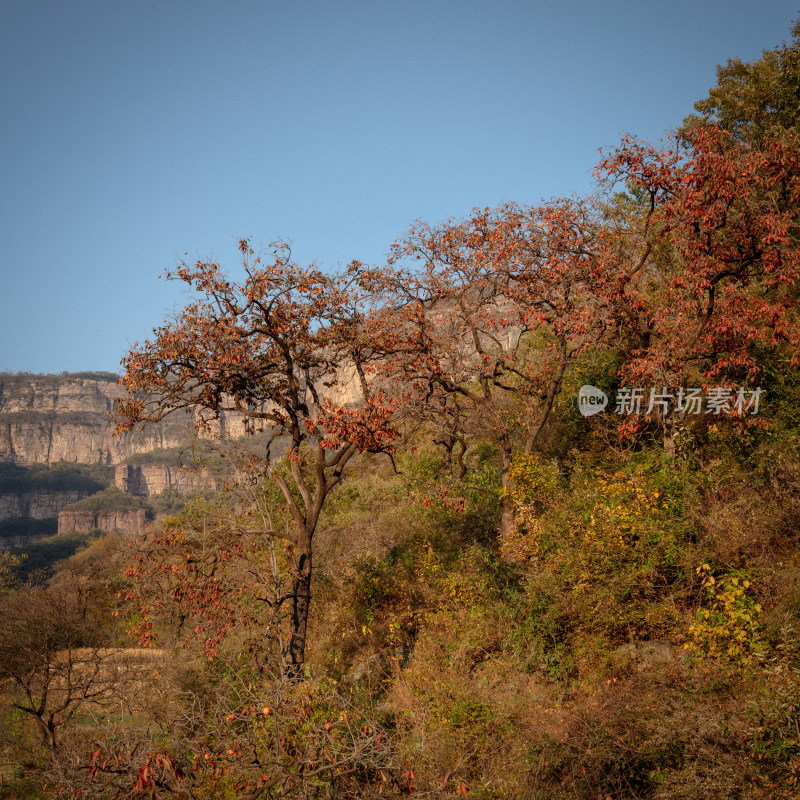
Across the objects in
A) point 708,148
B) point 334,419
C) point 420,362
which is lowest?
point 334,419

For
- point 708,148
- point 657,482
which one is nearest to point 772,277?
point 708,148

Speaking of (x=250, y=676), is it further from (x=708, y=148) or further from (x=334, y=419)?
(x=708, y=148)

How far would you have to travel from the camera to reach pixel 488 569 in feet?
33.9

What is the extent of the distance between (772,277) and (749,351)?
9.35ft

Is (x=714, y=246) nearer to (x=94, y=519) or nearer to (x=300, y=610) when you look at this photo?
(x=300, y=610)

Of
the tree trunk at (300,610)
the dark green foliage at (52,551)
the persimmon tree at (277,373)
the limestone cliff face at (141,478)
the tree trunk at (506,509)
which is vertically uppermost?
the persimmon tree at (277,373)

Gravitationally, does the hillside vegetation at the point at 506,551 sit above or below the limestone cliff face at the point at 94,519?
above

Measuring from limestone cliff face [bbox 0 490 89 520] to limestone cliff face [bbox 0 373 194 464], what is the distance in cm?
1893

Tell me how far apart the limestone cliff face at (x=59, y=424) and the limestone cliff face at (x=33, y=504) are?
18.9 m

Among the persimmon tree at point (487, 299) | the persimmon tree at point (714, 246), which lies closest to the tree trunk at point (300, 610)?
the persimmon tree at point (487, 299)

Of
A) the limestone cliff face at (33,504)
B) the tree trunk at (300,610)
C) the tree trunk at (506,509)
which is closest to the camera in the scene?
the tree trunk at (300,610)

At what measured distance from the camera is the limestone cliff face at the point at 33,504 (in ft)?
422

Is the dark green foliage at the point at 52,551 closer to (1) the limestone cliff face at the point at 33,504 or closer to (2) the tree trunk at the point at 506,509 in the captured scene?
(1) the limestone cliff face at the point at 33,504

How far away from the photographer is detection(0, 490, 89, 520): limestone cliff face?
128625 millimetres
